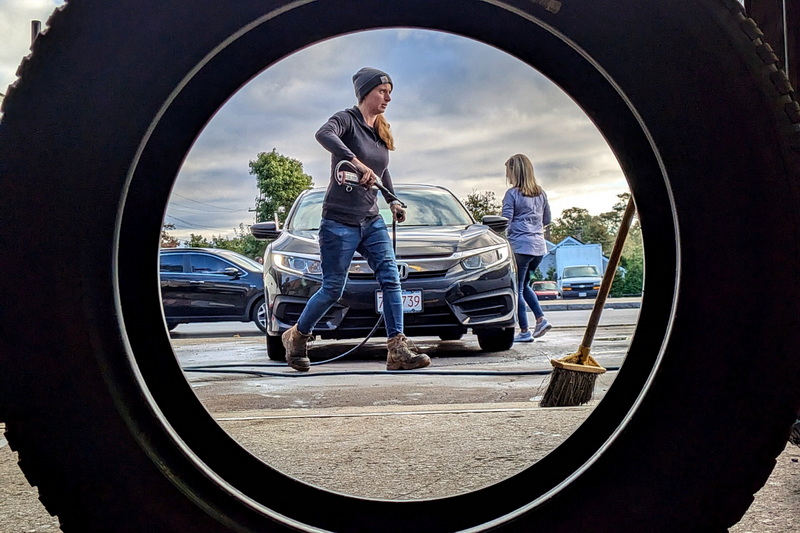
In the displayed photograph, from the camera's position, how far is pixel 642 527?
642 mm

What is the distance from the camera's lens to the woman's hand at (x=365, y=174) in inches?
159

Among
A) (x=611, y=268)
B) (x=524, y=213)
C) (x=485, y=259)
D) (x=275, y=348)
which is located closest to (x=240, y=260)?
(x=275, y=348)

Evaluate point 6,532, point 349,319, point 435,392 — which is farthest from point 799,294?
point 349,319

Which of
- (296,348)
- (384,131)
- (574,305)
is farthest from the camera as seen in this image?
(574,305)

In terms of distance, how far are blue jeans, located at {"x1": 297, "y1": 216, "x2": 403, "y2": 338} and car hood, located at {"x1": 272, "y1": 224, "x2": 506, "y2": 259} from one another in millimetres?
864

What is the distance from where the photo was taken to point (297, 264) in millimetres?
5223

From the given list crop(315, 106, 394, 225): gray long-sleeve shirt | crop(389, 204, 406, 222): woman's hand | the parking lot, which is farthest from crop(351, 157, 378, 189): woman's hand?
the parking lot

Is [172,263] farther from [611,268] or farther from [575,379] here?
[611,268]

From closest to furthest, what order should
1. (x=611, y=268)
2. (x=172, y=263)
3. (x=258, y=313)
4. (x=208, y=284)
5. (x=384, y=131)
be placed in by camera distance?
1. (x=611, y=268)
2. (x=384, y=131)
3. (x=172, y=263)
4. (x=208, y=284)
5. (x=258, y=313)

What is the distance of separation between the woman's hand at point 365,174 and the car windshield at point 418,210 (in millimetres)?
1152

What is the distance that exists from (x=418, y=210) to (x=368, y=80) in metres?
1.98

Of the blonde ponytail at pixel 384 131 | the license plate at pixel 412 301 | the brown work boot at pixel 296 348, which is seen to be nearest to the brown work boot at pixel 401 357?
the brown work boot at pixel 296 348

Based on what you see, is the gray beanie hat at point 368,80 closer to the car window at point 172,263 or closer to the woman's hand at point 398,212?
the woman's hand at point 398,212

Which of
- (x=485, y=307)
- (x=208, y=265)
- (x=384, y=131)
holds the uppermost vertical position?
(x=384, y=131)
